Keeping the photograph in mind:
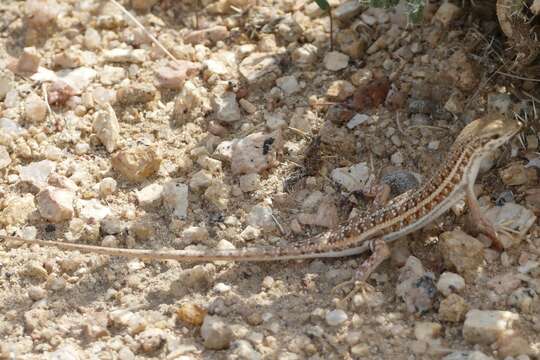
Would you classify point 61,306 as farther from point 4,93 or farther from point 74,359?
point 4,93

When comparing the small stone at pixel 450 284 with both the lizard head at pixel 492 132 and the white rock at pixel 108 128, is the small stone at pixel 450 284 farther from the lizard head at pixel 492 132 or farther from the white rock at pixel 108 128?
the white rock at pixel 108 128

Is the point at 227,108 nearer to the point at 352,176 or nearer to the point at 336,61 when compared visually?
the point at 336,61

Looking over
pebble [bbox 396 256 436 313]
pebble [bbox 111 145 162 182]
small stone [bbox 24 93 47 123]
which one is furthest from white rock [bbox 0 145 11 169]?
pebble [bbox 396 256 436 313]

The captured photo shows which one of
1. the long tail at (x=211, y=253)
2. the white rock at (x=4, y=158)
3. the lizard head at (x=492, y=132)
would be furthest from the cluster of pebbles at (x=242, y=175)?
the lizard head at (x=492, y=132)

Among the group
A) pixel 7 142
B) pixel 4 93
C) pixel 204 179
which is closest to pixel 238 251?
pixel 204 179

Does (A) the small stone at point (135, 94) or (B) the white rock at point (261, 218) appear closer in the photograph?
(B) the white rock at point (261, 218)
